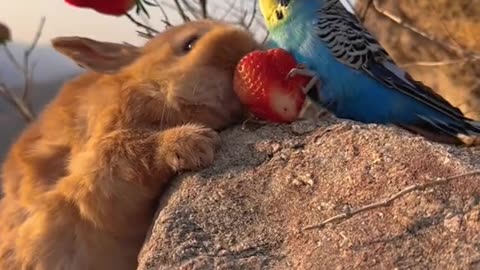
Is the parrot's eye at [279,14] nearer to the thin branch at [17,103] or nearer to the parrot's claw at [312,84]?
the parrot's claw at [312,84]

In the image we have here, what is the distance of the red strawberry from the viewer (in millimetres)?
2223

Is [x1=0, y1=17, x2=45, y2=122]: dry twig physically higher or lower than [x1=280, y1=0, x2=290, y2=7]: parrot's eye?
lower

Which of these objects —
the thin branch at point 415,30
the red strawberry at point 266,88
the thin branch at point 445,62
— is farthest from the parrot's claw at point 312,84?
the thin branch at point 415,30

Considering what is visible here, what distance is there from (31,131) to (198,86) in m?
0.57

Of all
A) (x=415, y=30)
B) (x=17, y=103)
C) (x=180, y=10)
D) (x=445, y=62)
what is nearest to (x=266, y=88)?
(x=180, y=10)

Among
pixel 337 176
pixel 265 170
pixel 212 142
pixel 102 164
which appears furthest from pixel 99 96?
pixel 337 176

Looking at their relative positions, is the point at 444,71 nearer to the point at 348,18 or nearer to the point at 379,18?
the point at 379,18

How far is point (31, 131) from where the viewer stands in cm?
260

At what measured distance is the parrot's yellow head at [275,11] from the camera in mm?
2830

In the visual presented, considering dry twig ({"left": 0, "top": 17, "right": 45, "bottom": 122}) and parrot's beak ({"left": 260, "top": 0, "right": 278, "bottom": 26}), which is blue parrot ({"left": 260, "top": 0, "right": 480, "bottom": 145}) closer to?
parrot's beak ({"left": 260, "top": 0, "right": 278, "bottom": 26})

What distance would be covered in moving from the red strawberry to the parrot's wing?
435mm

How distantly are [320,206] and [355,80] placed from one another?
2.83 feet

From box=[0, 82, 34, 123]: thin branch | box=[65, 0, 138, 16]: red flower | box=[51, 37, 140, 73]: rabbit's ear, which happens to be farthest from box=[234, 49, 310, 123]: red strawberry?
box=[0, 82, 34, 123]: thin branch

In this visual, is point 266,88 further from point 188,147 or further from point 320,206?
point 320,206
